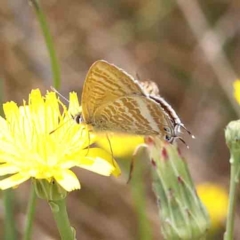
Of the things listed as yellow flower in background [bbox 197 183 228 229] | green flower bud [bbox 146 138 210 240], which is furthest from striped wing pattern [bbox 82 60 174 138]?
yellow flower in background [bbox 197 183 228 229]

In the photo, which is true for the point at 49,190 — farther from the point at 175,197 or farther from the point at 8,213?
the point at 8,213

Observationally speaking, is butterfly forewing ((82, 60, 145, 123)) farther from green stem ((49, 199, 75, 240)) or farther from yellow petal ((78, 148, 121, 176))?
green stem ((49, 199, 75, 240))

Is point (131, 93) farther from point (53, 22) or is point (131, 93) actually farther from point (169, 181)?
point (53, 22)

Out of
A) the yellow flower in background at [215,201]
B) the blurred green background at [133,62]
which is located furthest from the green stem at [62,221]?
the blurred green background at [133,62]

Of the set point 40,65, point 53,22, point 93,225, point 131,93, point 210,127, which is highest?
point 53,22

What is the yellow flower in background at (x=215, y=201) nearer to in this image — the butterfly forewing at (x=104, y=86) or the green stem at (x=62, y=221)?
the butterfly forewing at (x=104, y=86)

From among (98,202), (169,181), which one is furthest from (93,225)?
(169,181)
